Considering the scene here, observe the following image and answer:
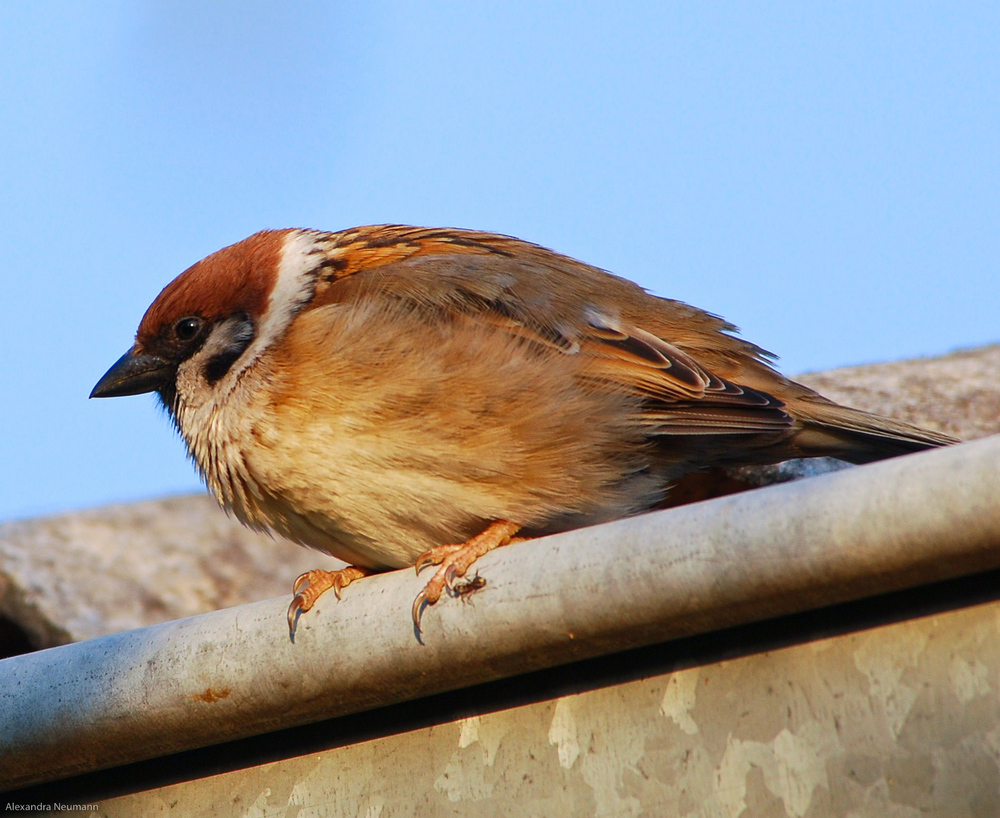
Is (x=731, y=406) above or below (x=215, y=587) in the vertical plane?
above

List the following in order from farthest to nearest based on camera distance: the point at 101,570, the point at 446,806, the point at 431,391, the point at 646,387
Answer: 1. the point at 101,570
2. the point at 646,387
3. the point at 431,391
4. the point at 446,806

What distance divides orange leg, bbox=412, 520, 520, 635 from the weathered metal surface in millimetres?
195

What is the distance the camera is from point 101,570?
4.10 metres

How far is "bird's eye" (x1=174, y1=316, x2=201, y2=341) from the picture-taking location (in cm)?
318

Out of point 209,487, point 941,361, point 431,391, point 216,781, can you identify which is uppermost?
point 941,361

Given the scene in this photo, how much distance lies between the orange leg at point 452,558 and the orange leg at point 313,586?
170mm

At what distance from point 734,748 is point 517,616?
0.33 m

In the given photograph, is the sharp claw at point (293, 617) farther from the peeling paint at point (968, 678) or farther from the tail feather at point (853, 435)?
the tail feather at point (853, 435)

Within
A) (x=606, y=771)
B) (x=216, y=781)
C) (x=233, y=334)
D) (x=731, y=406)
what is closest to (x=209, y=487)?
(x=233, y=334)

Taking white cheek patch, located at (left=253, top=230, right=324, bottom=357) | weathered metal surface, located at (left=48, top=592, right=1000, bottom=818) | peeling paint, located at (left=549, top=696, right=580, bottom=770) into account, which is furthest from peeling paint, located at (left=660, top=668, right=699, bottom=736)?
white cheek patch, located at (left=253, top=230, right=324, bottom=357)

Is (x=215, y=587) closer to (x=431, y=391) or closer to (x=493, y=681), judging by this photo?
(x=431, y=391)

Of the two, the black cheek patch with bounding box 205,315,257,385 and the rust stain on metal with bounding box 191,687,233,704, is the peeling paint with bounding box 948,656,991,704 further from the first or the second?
the black cheek patch with bounding box 205,315,257,385

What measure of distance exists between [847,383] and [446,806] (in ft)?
7.67

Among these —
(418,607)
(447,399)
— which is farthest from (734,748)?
(447,399)
